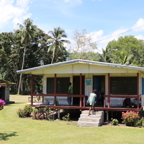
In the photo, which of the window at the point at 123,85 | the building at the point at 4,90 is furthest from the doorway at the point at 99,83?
the building at the point at 4,90

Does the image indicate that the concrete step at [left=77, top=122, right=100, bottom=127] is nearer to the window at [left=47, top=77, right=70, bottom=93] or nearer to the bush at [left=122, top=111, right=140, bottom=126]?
the bush at [left=122, top=111, right=140, bottom=126]

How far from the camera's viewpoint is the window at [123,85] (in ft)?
55.0

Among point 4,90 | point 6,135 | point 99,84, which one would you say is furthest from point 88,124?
point 4,90

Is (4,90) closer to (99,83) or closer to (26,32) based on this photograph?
(99,83)

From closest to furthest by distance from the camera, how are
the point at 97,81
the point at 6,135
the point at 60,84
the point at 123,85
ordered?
1. the point at 6,135
2. the point at 123,85
3. the point at 97,81
4. the point at 60,84

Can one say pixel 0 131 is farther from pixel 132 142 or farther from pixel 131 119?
pixel 131 119

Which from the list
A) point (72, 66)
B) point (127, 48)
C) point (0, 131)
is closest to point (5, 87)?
point (72, 66)

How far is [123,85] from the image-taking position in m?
17.0

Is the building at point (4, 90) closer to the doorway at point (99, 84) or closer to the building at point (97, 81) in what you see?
the building at point (97, 81)

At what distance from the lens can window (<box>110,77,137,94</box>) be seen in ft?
55.0

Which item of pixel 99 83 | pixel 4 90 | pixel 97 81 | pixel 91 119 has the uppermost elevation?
pixel 97 81

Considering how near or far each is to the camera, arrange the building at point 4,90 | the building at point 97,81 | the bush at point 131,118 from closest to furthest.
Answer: the bush at point 131,118 < the building at point 97,81 < the building at point 4,90

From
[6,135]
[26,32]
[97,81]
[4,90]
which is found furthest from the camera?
[26,32]

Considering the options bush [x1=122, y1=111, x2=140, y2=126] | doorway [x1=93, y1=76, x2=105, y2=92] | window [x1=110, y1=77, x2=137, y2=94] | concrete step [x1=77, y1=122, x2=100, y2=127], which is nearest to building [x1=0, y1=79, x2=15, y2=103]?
doorway [x1=93, y1=76, x2=105, y2=92]
